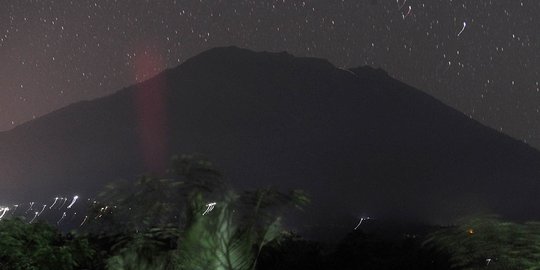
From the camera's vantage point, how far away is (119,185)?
12484 millimetres

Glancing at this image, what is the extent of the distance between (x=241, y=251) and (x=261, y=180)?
173 m

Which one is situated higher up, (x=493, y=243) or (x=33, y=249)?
(x=33, y=249)

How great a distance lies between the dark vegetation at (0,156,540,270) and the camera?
3.78 meters

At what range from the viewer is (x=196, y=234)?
3.72m

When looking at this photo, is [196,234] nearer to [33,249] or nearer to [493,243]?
[493,243]

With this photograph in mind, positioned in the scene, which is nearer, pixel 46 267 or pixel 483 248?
pixel 483 248

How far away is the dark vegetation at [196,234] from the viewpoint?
378cm

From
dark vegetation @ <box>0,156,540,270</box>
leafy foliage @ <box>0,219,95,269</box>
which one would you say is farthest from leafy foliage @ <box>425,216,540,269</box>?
leafy foliage @ <box>0,219,95,269</box>

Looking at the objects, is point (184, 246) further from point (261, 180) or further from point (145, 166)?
point (145, 166)

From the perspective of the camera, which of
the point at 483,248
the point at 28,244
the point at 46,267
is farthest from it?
the point at 28,244

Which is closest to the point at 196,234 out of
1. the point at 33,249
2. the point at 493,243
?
the point at 493,243

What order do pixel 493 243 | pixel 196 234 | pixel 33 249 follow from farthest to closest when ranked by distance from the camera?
pixel 33 249 → pixel 493 243 → pixel 196 234

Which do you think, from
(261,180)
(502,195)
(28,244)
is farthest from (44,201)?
(28,244)

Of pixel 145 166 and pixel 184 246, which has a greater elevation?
pixel 145 166
